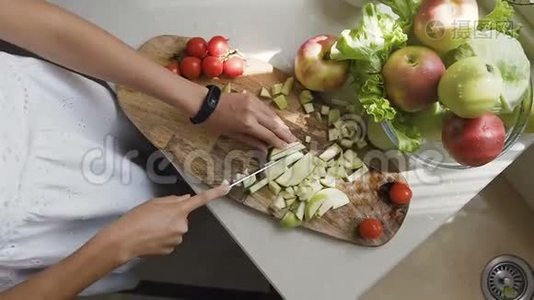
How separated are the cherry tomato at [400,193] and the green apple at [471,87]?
132 mm

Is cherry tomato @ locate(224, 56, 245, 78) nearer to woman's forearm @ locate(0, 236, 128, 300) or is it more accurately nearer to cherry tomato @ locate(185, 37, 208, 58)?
cherry tomato @ locate(185, 37, 208, 58)

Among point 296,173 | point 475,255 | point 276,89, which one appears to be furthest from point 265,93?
point 475,255

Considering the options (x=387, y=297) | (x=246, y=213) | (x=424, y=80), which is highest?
(x=424, y=80)

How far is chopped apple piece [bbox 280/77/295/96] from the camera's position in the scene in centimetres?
89

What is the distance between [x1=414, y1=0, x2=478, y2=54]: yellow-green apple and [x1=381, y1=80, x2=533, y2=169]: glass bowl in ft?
0.35

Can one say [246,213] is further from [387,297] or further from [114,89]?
[387,297]

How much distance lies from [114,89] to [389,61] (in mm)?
365

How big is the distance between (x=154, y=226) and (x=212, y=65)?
0.22m

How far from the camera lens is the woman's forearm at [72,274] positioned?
0.73 metres

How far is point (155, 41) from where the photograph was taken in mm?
918

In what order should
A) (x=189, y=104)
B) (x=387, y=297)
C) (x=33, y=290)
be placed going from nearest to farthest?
(x=33, y=290) < (x=189, y=104) < (x=387, y=297)

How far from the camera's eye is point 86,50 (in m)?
0.80

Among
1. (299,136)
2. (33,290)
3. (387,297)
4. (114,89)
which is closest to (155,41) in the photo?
(114,89)

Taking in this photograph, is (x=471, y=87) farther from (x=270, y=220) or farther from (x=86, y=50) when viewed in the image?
(x=86, y=50)
